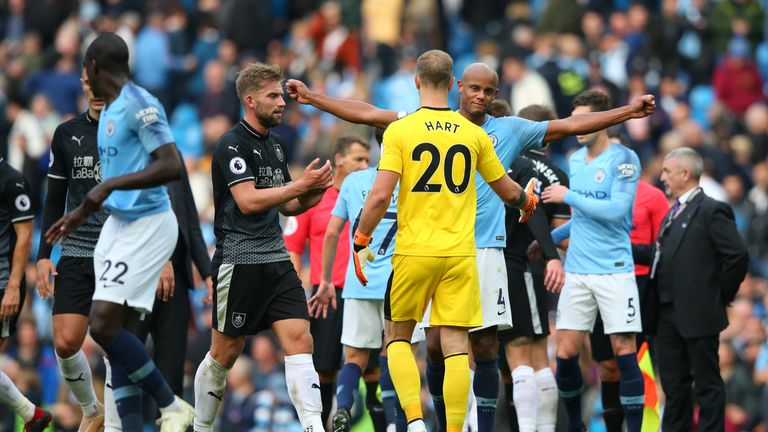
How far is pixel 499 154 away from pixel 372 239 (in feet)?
5.87

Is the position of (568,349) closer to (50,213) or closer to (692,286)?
(692,286)

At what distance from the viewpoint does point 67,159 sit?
35.6ft

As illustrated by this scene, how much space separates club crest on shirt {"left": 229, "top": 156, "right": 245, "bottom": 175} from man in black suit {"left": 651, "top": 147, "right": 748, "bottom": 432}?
4.64 metres

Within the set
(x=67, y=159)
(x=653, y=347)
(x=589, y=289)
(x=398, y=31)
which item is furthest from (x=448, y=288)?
(x=398, y=31)

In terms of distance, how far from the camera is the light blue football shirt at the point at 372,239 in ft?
39.5

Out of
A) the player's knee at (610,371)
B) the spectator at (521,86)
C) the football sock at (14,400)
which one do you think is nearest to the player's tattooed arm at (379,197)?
the football sock at (14,400)

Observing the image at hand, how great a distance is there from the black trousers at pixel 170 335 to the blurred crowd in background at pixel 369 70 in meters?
5.18

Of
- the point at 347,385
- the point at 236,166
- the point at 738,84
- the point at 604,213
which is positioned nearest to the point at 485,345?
the point at 347,385

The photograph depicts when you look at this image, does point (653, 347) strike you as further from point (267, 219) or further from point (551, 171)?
point (267, 219)

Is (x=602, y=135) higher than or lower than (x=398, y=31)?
lower

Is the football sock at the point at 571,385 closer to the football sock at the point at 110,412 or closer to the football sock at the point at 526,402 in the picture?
the football sock at the point at 526,402

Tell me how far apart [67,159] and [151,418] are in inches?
266

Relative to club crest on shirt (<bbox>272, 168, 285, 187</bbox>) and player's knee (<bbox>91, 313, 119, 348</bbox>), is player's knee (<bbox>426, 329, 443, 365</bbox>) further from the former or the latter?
player's knee (<bbox>91, 313, 119, 348</bbox>)

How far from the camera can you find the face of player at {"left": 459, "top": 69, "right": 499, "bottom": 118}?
10492 millimetres
